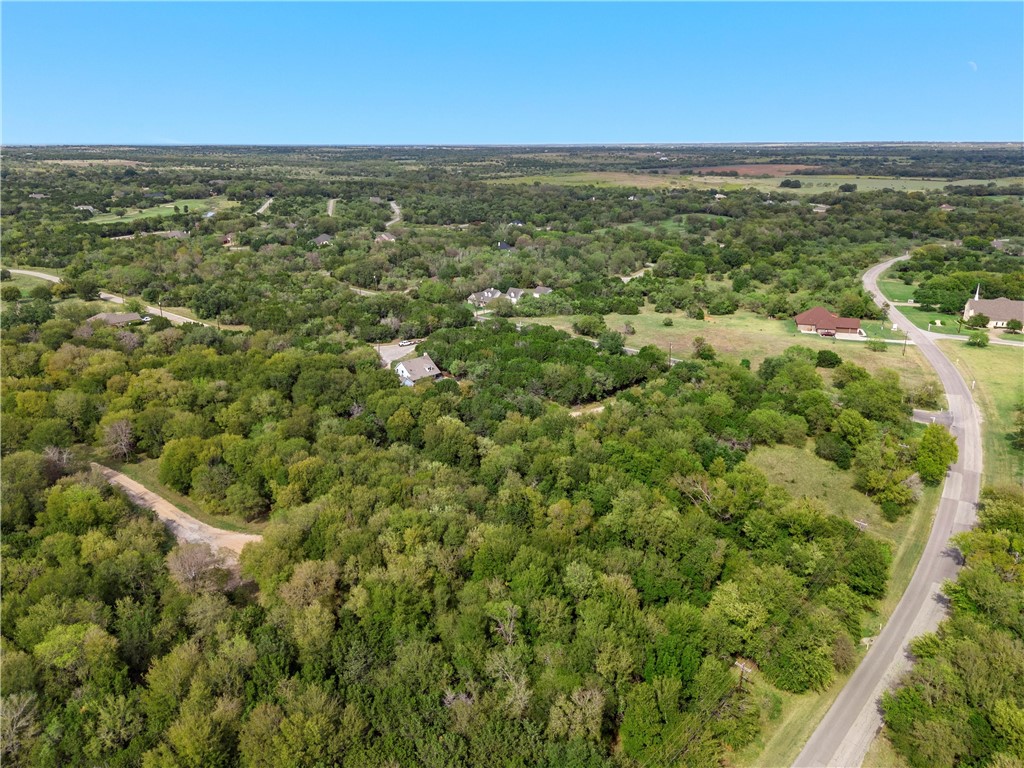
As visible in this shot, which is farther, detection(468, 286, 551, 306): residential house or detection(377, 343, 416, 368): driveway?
detection(468, 286, 551, 306): residential house

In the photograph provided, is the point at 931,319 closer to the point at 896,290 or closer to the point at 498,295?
the point at 896,290

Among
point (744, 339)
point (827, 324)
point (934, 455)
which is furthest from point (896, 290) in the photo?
point (934, 455)

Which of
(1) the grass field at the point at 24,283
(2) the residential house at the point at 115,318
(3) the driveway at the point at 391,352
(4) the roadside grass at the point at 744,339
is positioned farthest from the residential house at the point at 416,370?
(1) the grass field at the point at 24,283

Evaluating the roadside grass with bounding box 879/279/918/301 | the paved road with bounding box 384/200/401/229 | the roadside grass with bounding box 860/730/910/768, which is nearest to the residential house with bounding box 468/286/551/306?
the roadside grass with bounding box 879/279/918/301

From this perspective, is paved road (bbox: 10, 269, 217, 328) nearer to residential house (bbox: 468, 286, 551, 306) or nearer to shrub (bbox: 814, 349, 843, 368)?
residential house (bbox: 468, 286, 551, 306)

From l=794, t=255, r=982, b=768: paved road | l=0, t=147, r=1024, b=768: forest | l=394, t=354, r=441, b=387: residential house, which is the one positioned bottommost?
l=794, t=255, r=982, b=768: paved road
